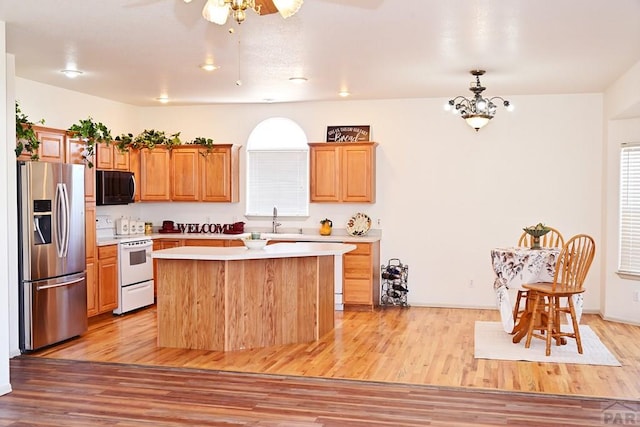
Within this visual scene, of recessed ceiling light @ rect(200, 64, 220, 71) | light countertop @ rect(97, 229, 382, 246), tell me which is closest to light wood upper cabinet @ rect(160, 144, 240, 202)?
light countertop @ rect(97, 229, 382, 246)

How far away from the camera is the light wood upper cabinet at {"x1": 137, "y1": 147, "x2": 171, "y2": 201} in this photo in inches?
340

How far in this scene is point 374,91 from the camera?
25.0 ft

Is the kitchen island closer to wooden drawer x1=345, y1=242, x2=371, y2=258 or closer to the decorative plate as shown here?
wooden drawer x1=345, y1=242, x2=371, y2=258

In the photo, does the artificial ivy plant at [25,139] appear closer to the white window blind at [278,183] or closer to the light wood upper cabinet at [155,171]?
the light wood upper cabinet at [155,171]

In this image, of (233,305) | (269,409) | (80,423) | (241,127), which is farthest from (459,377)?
(241,127)

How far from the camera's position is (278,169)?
28.9 feet

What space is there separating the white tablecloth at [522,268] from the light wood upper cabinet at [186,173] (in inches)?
168

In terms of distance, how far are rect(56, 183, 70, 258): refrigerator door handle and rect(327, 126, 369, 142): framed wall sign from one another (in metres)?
3.60

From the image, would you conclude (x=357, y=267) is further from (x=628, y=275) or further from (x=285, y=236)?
(x=628, y=275)

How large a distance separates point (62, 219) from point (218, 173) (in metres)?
2.88

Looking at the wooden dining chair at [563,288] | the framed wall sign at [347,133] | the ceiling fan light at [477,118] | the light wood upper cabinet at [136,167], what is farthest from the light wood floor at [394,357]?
the framed wall sign at [347,133]

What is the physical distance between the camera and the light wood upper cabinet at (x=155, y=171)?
28.3ft

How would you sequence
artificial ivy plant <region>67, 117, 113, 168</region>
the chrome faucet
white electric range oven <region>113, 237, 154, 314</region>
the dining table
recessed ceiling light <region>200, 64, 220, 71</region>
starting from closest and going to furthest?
1. the dining table
2. recessed ceiling light <region>200, 64, 220, 71</region>
3. artificial ivy plant <region>67, 117, 113, 168</region>
4. white electric range oven <region>113, 237, 154, 314</region>
5. the chrome faucet

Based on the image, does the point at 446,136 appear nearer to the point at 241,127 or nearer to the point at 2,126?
the point at 241,127
